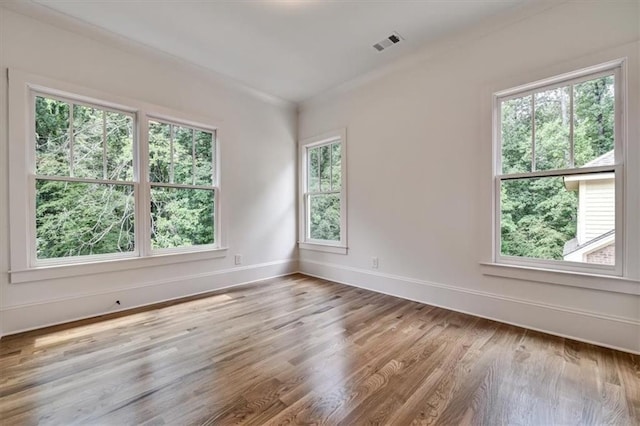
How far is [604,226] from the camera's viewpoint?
7.30ft

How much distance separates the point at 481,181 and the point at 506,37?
4.43 feet

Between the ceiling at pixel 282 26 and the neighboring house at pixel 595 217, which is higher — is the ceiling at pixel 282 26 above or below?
above

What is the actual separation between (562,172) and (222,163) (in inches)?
145

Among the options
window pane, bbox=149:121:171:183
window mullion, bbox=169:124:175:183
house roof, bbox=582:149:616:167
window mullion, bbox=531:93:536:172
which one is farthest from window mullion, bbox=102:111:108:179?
house roof, bbox=582:149:616:167

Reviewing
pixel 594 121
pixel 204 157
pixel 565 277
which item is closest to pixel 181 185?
pixel 204 157

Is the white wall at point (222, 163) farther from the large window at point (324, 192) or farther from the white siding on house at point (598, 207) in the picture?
the white siding on house at point (598, 207)

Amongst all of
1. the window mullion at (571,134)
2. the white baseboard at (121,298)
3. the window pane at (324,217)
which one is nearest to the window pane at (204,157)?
the white baseboard at (121,298)

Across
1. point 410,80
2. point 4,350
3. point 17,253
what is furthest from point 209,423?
point 410,80

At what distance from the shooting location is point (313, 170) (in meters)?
4.57

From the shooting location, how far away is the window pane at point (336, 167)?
416 cm

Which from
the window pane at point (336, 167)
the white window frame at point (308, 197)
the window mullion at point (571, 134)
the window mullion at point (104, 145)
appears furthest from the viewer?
the window pane at point (336, 167)

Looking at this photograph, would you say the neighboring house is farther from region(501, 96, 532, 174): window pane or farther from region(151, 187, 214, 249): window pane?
region(151, 187, 214, 249): window pane

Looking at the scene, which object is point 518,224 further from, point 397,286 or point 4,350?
point 4,350

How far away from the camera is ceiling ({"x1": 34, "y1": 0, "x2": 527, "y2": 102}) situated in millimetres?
2441
